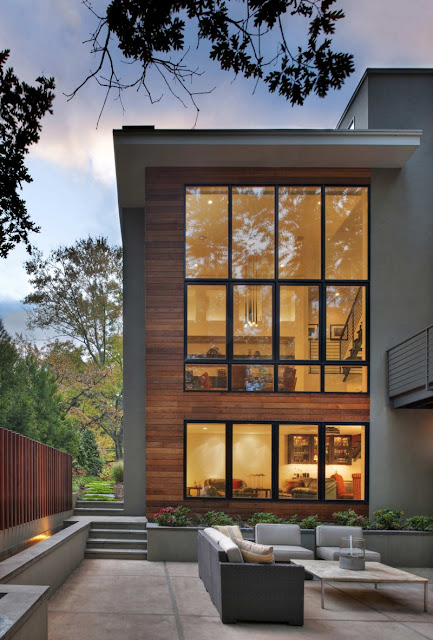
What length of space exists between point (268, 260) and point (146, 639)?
8.03 meters

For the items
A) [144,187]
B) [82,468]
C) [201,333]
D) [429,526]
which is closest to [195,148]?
[144,187]

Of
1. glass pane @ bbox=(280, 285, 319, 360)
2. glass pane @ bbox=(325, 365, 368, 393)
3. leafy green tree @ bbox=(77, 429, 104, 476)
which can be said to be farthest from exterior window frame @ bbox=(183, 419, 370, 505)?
leafy green tree @ bbox=(77, 429, 104, 476)

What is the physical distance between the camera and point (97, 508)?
1441 cm

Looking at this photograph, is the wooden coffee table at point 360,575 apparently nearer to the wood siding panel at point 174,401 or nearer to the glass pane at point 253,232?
the wood siding panel at point 174,401

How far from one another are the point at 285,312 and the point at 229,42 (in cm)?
930

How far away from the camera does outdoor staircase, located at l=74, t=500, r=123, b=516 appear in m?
14.1

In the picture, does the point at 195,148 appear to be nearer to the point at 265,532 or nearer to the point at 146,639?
the point at 265,532

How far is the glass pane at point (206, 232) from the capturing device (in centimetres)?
1323

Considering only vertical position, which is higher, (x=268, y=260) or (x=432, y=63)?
(x=432, y=63)

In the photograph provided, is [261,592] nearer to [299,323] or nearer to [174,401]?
[174,401]

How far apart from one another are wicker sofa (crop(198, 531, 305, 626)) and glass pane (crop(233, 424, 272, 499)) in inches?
208

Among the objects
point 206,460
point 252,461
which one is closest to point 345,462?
point 252,461

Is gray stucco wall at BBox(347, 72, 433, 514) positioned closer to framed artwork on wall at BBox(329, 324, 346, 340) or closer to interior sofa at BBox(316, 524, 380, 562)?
framed artwork on wall at BBox(329, 324, 346, 340)

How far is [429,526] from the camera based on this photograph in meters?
12.0
